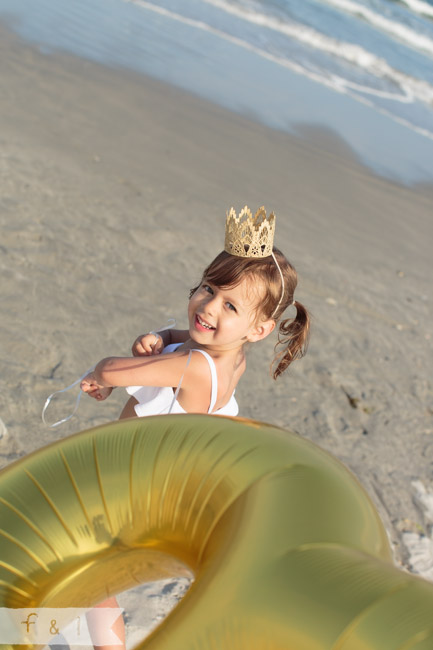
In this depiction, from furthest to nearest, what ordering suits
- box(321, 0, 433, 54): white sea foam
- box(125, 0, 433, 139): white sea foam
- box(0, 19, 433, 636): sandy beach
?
1. box(321, 0, 433, 54): white sea foam
2. box(125, 0, 433, 139): white sea foam
3. box(0, 19, 433, 636): sandy beach

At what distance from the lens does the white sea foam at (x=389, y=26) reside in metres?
18.8

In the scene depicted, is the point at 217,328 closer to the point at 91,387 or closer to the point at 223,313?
the point at 223,313

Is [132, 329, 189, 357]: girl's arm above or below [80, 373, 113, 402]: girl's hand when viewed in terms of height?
above

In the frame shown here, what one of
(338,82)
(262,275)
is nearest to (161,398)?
(262,275)

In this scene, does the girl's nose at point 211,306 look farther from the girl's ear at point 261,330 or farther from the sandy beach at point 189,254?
the sandy beach at point 189,254

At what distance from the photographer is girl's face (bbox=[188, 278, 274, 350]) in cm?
203

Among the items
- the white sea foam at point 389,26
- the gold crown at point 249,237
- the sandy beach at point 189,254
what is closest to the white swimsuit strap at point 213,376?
the gold crown at point 249,237

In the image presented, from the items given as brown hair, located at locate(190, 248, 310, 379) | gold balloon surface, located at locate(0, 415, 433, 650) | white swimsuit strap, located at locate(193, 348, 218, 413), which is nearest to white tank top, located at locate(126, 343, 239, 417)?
white swimsuit strap, located at locate(193, 348, 218, 413)

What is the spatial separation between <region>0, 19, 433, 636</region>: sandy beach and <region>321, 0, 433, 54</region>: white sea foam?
37.7ft

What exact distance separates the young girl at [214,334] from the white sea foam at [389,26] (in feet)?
60.7

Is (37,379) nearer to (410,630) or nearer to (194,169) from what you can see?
(410,630)

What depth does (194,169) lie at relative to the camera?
7098 mm

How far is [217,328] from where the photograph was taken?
204 centimetres

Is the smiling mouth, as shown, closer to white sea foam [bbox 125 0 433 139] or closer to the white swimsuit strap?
the white swimsuit strap
